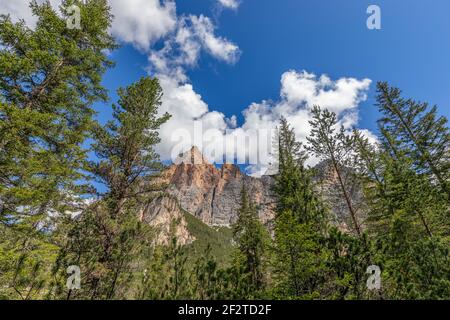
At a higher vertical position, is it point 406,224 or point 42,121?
point 42,121

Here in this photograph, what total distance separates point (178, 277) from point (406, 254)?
18.8 feet

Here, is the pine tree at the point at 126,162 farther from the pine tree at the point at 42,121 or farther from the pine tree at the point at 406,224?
the pine tree at the point at 406,224

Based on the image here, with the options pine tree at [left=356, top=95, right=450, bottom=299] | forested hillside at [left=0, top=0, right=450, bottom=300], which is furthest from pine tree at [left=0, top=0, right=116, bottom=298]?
pine tree at [left=356, top=95, right=450, bottom=299]

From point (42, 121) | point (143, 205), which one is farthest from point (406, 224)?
point (42, 121)

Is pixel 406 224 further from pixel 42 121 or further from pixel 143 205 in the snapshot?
pixel 42 121

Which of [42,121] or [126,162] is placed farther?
[126,162]

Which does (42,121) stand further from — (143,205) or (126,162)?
(143,205)

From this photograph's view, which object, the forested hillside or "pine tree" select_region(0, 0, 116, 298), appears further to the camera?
"pine tree" select_region(0, 0, 116, 298)

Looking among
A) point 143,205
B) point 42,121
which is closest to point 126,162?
point 143,205

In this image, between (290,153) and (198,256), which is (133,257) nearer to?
(198,256)

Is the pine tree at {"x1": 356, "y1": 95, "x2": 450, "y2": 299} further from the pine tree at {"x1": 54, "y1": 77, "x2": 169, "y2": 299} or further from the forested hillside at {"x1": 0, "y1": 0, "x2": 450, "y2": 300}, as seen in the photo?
the pine tree at {"x1": 54, "y1": 77, "x2": 169, "y2": 299}

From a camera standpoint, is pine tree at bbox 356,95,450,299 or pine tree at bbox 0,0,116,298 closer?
pine tree at bbox 356,95,450,299

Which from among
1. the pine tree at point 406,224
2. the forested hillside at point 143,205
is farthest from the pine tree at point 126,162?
the pine tree at point 406,224

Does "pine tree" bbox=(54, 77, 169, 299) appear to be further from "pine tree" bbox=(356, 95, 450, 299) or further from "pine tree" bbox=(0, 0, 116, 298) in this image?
"pine tree" bbox=(356, 95, 450, 299)
